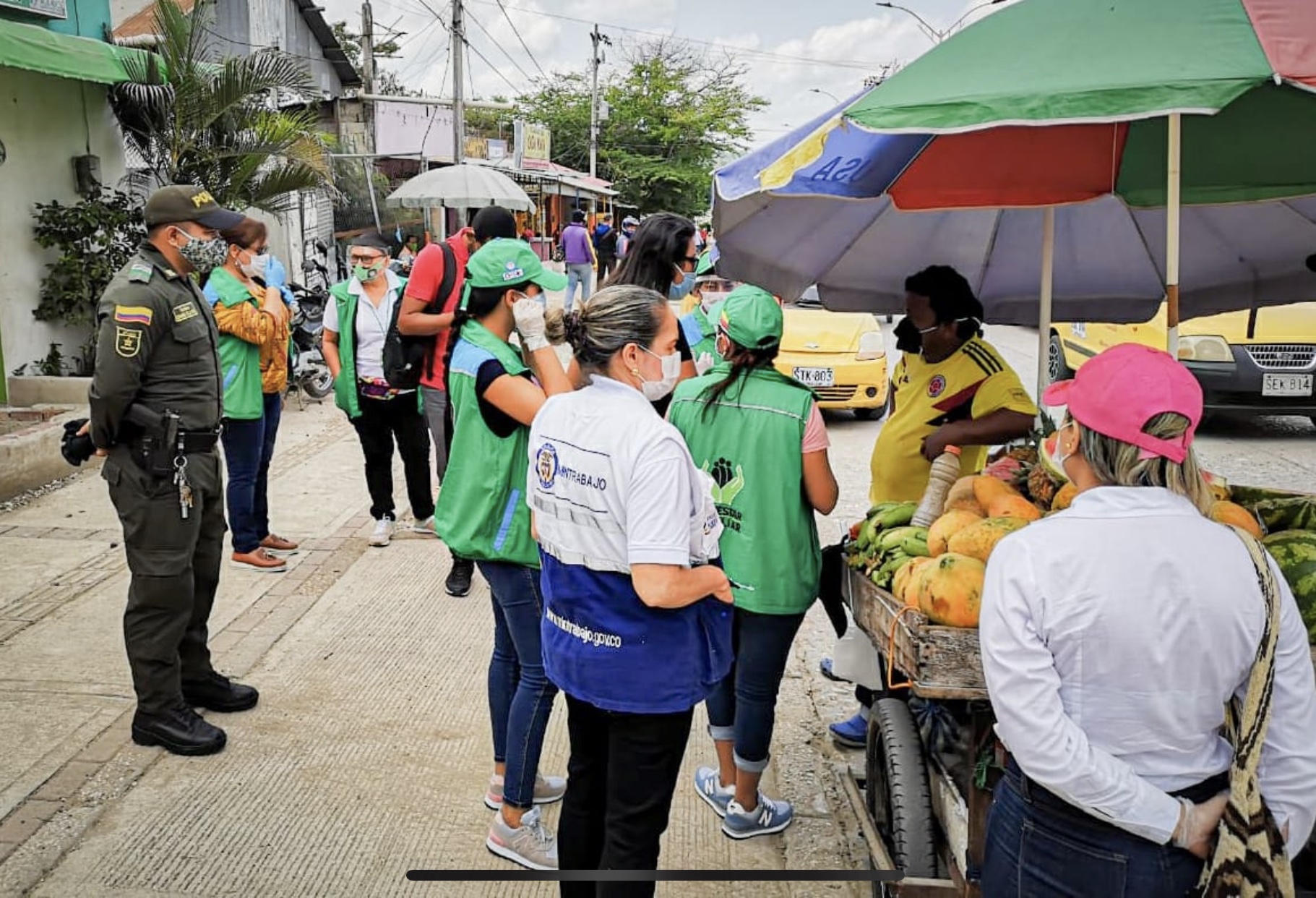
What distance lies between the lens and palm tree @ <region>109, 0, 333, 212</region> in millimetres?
10188

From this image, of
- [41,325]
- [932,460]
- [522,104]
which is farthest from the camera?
[522,104]

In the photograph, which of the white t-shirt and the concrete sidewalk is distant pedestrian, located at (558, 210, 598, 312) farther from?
the concrete sidewalk

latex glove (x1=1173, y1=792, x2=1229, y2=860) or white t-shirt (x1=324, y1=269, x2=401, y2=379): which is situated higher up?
white t-shirt (x1=324, y1=269, x2=401, y2=379)

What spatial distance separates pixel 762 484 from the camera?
347cm

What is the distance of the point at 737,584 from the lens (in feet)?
11.6

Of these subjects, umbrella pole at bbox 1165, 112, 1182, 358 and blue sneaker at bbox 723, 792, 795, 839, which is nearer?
umbrella pole at bbox 1165, 112, 1182, 358

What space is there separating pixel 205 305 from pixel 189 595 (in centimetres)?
120

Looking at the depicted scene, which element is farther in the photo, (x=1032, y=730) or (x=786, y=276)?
(x=786, y=276)

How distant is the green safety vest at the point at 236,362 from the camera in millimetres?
5973

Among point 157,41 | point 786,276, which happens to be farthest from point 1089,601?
point 157,41

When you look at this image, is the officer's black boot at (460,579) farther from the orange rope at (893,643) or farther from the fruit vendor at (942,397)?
the orange rope at (893,643)

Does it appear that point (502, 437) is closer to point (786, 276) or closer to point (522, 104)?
point (786, 276)

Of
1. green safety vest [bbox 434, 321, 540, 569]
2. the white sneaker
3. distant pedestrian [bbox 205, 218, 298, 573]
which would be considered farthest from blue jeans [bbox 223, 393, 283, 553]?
green safety vest [bbox 434, 321, 540, 569]

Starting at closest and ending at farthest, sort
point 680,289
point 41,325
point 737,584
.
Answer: point 737,584 < point 680,289 < point 41,325
